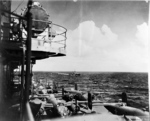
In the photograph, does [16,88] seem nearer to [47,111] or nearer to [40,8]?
[47,111]

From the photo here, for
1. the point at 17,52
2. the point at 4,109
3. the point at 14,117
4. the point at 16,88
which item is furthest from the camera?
the point at 16,88

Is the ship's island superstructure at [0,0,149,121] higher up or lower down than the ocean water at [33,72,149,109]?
higher up

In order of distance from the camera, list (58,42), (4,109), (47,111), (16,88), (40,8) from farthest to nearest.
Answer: (47,111)
(16,88)
(40,8)
(58,42)
(4,109)

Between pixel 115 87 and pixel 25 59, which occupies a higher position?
pixel 25 59

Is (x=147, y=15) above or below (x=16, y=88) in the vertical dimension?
above

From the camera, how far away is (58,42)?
344 inches

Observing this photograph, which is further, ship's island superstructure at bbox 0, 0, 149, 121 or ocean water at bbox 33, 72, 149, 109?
ocean water at bbox 33, 72, 149, 109

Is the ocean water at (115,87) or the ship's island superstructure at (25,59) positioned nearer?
the ship's island superstructure at (25,59)

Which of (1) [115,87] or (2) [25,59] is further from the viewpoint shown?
(1) [115,87]

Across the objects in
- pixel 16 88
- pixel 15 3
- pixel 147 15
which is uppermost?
pixel 15 3

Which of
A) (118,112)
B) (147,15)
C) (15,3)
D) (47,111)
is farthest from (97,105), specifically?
(15,3)

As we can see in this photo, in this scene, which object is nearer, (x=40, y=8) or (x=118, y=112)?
(x=40, y=8)

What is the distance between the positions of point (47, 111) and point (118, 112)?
5159mm

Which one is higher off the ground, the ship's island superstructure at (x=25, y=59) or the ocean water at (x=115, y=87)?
the ship's island superstructure at (x=25, y=59)
